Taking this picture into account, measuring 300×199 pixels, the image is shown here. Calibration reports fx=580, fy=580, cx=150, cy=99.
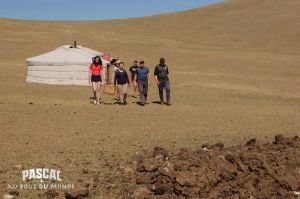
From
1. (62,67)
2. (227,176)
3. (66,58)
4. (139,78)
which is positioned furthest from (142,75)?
(227,176)

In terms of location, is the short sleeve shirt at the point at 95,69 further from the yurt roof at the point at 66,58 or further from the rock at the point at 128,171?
the rock at the point at 128,171

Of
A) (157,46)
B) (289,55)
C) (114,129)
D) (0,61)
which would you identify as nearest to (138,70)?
(114,129)

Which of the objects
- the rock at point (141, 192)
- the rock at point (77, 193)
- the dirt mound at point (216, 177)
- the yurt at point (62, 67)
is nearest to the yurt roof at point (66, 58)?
the yurt at point (62, 67)

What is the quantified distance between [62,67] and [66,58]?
1.50ft

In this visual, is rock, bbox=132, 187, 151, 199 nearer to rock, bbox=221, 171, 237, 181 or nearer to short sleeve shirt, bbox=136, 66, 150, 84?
rock, bbox=221, 171, 237, 181

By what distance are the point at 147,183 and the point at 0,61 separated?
34.4 m

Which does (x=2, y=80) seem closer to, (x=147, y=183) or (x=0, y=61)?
(x=0, y=61)

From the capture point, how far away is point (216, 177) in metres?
7.70

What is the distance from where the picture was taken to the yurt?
2503cm

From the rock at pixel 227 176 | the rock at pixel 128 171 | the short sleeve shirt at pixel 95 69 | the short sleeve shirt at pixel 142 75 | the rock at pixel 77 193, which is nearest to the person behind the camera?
the rock at pixel 77 193

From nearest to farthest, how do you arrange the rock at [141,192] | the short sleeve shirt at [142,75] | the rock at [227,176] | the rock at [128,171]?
the rock at [141,192] < the rock at [227,176] < the rock at [128,171] < the short sleeve shirt at [142,75]

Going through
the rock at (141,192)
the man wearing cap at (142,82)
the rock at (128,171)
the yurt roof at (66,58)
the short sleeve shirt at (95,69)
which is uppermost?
the yurt roof at (66,58)

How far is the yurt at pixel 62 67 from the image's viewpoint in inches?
985

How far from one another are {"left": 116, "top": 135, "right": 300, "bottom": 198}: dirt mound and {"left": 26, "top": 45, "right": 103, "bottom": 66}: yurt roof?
16.7m
